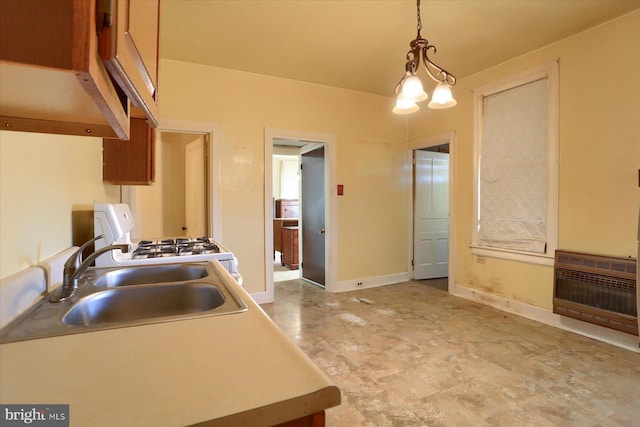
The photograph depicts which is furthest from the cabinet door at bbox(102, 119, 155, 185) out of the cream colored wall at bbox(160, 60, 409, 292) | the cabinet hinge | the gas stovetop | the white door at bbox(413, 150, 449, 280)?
the white door at bbox(413, 150, 449, 280)

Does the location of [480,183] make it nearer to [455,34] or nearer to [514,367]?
[455,34]

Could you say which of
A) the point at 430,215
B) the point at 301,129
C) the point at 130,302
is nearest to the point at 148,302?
the point at 130,302

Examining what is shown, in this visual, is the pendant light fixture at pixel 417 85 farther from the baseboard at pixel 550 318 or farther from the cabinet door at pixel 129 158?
the baseboard at pixel 550 318

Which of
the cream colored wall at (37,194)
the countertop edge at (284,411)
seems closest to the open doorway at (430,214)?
the cream colored wall at (37,194)

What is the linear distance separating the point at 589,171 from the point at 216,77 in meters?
3.87

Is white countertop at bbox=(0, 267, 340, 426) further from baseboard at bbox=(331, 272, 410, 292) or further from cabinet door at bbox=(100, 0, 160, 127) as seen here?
baseboard at bbox=(331, 272, 410, 292)

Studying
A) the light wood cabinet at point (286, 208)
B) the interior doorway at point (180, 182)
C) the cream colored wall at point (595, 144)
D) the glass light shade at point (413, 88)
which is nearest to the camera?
the glass light shade at point (413, 88)

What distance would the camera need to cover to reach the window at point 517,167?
122 inches

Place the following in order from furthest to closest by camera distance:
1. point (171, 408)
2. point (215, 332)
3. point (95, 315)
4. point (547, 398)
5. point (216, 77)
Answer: point (216, 77) < point (547, 398) < point (95, 315) < point (215, 332) < point (171, 408)

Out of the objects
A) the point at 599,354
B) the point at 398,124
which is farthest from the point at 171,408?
the point at 398,124

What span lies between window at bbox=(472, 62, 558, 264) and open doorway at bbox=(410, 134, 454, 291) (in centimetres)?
107

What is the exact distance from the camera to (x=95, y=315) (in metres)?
1.11

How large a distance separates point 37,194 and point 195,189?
2.87 meters

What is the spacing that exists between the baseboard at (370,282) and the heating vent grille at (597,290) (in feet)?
6.72
